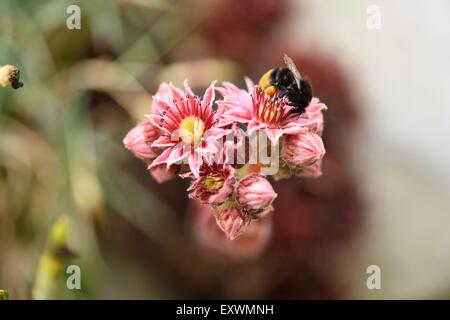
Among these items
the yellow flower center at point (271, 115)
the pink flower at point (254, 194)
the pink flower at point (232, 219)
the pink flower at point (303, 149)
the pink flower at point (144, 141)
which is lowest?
the pink flower at point (232, 219)

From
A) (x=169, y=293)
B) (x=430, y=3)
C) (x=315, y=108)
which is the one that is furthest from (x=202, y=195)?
(x=430, y=3)

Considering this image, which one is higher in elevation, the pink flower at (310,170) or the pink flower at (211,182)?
the pink flower at (310,170)

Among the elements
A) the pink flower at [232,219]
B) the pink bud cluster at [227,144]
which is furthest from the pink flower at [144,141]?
the pink flower at [232,219]

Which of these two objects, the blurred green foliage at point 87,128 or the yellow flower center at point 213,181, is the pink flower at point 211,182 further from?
the blurred green foliage at point 87,128

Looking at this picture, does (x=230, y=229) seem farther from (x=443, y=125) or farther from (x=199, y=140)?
(x=443, y=125)

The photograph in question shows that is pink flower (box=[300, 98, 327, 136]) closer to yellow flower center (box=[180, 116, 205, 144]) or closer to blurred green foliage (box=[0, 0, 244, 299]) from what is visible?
yellow flower center (box=[180, 116, 205, 144])

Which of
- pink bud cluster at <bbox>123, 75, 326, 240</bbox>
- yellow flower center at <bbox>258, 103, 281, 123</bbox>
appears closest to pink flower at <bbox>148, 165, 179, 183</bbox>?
pink bud cluster at <bbox>123, 75, 326, 240</bbox>

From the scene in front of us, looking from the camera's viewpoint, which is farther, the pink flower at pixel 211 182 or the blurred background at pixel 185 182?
the blurred background at pixel 185 182
